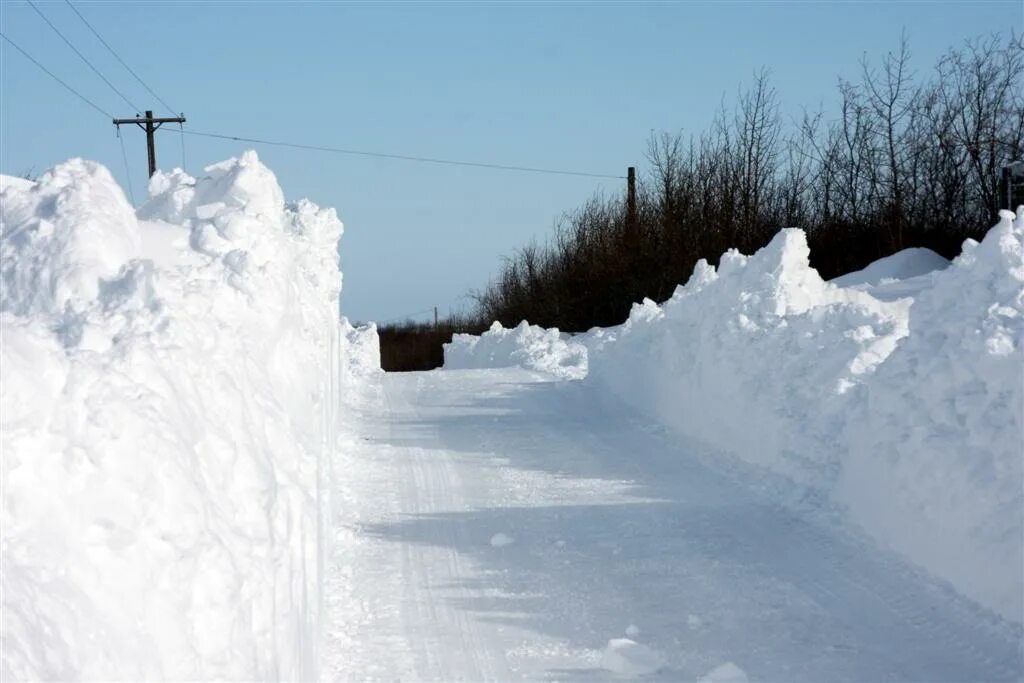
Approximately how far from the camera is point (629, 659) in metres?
6.57

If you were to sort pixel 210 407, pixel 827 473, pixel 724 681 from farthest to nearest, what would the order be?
pixel 827 473 < pixel 724 681 < pixel 210 407

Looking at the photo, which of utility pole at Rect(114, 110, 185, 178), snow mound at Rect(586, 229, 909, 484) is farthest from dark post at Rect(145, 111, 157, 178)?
snow mound at Rect(586, 229, 909, 484)

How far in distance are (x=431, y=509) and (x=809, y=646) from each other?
425 centimetres

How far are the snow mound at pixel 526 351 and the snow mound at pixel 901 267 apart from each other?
6133 millimetres

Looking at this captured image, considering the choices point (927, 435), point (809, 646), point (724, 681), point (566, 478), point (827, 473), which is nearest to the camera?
point (724, 681)

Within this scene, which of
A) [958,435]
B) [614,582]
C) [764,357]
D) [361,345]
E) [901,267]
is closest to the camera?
[958,435]

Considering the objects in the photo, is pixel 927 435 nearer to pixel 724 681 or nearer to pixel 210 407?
pixel 724 681

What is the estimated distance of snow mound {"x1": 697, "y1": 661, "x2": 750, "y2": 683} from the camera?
20.5 feet

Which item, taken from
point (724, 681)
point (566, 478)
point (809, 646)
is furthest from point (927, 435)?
point (566, 478)

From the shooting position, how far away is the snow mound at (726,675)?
6.26 m

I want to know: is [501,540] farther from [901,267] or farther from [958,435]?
[901,267]

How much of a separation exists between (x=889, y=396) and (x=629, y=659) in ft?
10.2

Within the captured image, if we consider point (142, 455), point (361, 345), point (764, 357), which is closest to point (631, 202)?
point (361, 345)

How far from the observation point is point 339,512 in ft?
32.5
